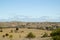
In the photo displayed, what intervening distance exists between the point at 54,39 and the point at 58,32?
743cm

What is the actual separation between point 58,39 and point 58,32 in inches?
318

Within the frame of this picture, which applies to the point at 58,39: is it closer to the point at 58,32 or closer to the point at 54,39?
the point at 54,39

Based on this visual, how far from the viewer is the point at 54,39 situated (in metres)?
32.2

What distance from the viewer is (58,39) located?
31375 mm

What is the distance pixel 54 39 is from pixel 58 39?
3.17 ft

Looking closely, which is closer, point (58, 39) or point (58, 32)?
point (58, 39)

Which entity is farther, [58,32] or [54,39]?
[58,32]

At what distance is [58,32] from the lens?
3934 centimetres

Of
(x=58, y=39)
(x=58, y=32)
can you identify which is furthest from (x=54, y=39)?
(x=58, y=32)
